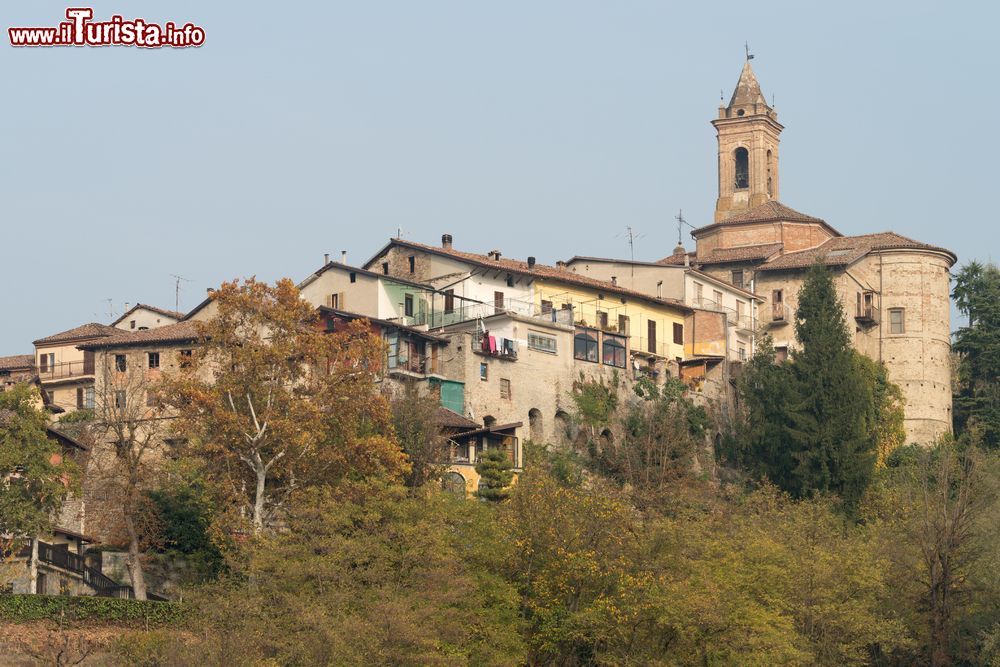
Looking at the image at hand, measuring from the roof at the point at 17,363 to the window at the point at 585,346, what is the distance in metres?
27.4

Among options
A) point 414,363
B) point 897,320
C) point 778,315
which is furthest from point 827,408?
point 897,320

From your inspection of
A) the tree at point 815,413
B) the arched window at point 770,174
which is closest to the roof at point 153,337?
the tree at point 815,413

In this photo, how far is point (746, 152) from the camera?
10550cm

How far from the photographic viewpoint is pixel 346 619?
45.7 metres

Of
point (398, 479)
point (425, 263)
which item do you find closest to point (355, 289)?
point (425, 263)

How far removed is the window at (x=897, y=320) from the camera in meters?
87.8

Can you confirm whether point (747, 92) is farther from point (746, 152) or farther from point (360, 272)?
point (360, 272)

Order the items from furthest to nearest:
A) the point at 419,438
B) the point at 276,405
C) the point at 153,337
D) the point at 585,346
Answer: the point at 153,337, the point at 585,346, the point at 419,438, the point at 276,405

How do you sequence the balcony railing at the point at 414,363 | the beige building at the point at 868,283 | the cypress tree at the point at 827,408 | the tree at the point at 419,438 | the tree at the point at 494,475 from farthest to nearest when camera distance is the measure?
the beige building at the point at 868,283
the cypress tree at the point at 827,408
the balcony railing at the point at 414,363
the tree at the point at 494,475
the tree at the point at 419,438

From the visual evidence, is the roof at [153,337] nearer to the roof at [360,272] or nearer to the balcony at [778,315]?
the roof at [360,272]

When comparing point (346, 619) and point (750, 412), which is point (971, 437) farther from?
point (346, 619)

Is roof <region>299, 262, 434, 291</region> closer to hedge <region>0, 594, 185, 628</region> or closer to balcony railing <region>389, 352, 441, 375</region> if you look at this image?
balcony railing <region>389, 352, 441, 375</region>

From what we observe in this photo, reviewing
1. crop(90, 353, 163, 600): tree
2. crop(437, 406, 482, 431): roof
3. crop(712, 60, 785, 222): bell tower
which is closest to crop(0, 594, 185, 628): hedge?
crop(90, 353, 163, 600): tree

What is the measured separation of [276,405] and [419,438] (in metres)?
6.56
